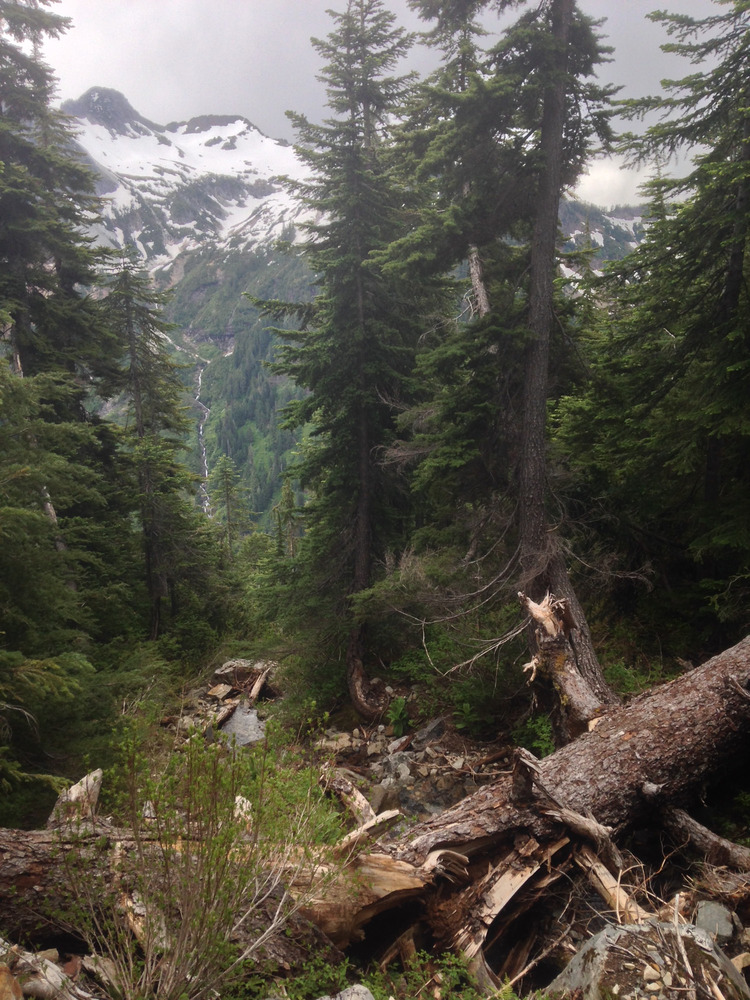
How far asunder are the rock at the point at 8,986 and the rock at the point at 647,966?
3.23 m

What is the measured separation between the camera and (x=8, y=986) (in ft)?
8.03

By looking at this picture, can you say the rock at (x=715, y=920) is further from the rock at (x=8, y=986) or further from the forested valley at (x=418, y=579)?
the rock at (x=8, y=986)

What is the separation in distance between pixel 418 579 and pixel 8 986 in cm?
682

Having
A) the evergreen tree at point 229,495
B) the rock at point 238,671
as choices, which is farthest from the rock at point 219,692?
the evergreen tree at point 229,495

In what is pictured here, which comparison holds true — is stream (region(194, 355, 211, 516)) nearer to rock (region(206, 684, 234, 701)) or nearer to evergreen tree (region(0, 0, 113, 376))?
evergreen tree (region(0, 0, 113, 376))

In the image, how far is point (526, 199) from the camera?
27.2 feet

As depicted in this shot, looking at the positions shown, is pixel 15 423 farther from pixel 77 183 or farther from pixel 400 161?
pixel 77 183

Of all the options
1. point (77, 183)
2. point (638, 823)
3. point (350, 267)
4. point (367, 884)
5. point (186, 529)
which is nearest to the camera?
point (367, 884)

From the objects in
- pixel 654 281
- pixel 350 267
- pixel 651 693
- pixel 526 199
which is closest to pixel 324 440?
pixel 350 267

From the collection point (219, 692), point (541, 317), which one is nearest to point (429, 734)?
point (541, 317)

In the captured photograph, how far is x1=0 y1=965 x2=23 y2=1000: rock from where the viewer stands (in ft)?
7.94

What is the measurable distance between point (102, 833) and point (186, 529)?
508 inches

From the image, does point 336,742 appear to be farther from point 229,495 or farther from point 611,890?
point 229,495

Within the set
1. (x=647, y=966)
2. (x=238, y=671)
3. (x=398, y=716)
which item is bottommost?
(x=238, y=671)
